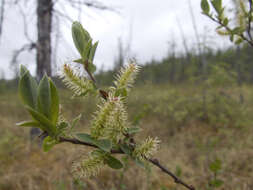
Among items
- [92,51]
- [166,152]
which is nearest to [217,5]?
[92,51]

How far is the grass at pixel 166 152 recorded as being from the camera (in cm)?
231

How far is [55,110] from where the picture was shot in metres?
0.37

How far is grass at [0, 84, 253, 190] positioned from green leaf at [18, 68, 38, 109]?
56 centimetres

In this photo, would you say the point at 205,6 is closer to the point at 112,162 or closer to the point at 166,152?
the point at 112,162

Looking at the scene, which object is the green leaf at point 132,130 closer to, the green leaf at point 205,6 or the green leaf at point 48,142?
the green leaf at point 48,142

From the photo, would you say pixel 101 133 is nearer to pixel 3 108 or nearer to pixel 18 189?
pixel 18 189

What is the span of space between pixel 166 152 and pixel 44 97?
11.0ft

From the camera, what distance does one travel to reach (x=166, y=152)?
341 cm

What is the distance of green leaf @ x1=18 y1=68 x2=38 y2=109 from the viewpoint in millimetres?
349

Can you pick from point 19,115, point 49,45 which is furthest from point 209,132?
point 19,115

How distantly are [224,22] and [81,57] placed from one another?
0.66 metres

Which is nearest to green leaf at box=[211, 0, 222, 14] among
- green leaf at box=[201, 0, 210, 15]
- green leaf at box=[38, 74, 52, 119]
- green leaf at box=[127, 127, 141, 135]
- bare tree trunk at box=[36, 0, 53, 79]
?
green leaf at box=[201, 0, 210, 15]

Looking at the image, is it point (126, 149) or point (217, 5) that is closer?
point (126, 149)

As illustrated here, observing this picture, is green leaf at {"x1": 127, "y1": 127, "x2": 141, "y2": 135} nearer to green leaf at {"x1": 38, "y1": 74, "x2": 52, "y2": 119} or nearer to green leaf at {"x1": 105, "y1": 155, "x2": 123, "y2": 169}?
green leaf at {"x1": 105, "y1": 155, "x2": 123, "y2": 169}
